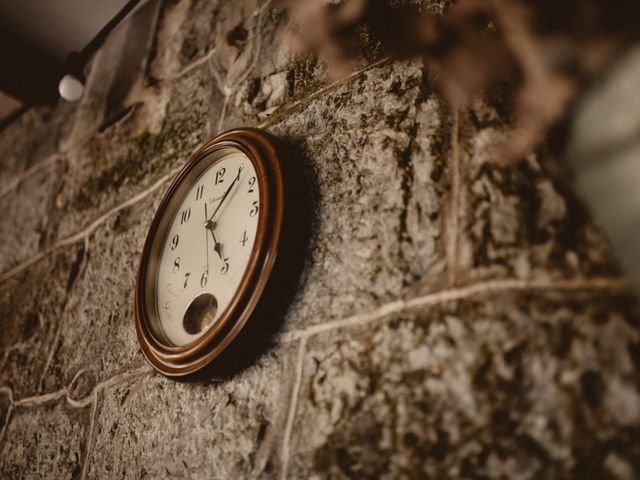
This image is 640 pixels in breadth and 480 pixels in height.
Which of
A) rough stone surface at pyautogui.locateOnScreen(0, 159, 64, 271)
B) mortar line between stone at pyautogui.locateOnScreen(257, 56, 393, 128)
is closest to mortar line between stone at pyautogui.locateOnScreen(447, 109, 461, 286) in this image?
mortar line between stone at pyautogui.locateOnScreen(257, 56, 393, 128)

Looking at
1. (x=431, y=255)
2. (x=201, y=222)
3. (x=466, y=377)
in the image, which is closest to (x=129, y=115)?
(x=201, y=222)

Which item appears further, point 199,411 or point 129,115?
point 129,115

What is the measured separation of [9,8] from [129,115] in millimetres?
1033

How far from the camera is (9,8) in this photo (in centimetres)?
222

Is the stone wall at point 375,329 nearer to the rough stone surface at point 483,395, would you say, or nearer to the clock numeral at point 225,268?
the rough stone surface at point 483,395

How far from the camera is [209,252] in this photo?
110 centimetres

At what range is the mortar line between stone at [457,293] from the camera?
25.8 inches

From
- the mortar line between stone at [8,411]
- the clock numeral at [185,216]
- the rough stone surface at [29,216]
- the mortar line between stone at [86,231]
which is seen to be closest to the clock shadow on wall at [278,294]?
the clock numeral at [185,216]

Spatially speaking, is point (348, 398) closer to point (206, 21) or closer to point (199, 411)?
point (199, 411)

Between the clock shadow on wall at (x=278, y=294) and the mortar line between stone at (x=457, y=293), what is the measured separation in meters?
0.05

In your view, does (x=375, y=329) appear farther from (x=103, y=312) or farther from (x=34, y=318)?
(x=34, y=318)

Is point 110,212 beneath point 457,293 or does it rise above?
above

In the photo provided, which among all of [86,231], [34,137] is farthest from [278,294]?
[34,137]

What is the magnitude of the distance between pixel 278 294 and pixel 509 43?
668 mm
